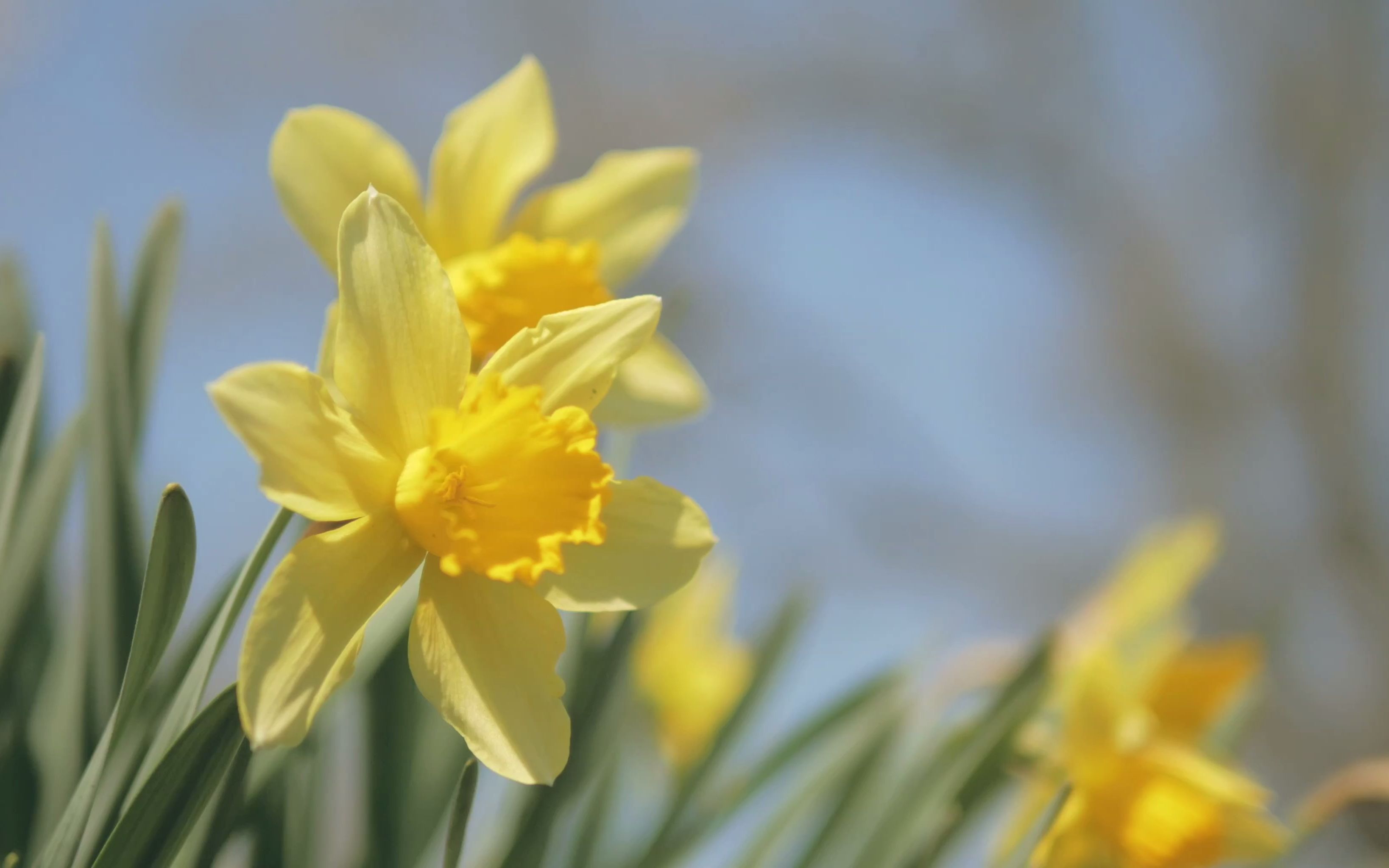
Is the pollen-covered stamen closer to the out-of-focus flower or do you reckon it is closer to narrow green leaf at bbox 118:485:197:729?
narrow green leaf at bbox 118:485:197:729

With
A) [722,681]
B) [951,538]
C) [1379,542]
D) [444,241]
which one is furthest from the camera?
[951,538]

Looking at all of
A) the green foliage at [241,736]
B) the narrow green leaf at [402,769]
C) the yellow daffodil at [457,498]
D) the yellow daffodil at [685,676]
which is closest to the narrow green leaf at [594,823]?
the green foliage at [241,736]

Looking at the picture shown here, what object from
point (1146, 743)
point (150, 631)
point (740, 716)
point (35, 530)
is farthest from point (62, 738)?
point (1146, 743)

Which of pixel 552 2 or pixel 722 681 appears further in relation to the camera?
pixel 552 2

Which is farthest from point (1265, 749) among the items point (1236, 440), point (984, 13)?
point (984, 13)

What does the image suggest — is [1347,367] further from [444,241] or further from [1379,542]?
[444,241]

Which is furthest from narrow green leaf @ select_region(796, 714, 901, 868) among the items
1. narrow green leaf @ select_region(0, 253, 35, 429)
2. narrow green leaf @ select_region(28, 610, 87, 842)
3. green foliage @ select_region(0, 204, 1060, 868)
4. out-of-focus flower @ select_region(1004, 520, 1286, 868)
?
narrow green leaf @ select_region(0, 253, 35, 429)

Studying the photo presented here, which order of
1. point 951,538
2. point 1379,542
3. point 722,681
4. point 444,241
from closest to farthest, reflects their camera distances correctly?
1. point 444,241
2. point 722,681
3. point 1379,542
4. point 951,538
